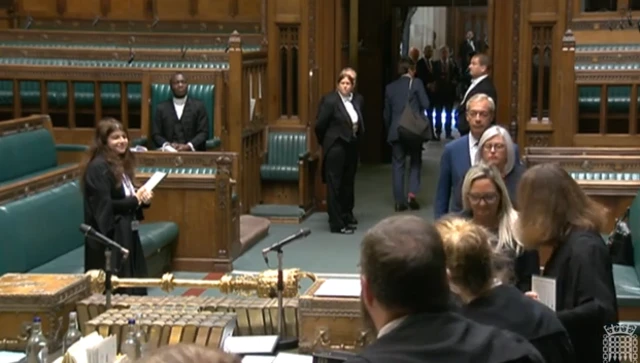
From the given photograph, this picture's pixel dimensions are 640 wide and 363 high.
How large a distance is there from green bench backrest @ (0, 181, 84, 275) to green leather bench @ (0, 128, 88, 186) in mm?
1155

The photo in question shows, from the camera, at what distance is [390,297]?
2232 millimetres

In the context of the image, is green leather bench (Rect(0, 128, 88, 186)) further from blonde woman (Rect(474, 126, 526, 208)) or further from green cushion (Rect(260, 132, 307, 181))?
blonde woman (Rect(474, 126, 526, 208))

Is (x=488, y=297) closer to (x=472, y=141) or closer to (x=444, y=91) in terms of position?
(x=472, y=141)

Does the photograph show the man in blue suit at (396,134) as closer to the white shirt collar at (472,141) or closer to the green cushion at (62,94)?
the green cushion at (62,94)

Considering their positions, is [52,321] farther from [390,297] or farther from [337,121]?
[337,121]

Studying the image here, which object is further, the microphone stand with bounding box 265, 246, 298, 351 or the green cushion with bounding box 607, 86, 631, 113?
the green cushion with bounding box 607, 86, 631, 113

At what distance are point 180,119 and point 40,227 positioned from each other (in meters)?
2.80

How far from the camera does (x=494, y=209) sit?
13.5 ft

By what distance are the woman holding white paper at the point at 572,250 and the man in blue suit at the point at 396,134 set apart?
6878 millimetres

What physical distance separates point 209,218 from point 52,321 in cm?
426

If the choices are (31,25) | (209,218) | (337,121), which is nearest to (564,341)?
(209,218)

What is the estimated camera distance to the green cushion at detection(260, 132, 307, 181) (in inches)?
417

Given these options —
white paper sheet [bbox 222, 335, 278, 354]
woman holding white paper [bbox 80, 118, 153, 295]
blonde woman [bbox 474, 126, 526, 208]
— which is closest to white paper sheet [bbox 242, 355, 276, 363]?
white paper sheet [bbox 222, 335, 278, 354]

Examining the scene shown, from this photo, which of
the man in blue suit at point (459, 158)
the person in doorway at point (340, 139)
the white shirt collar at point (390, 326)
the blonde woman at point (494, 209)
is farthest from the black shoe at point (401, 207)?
the white shirt collar at point (390, 326)
